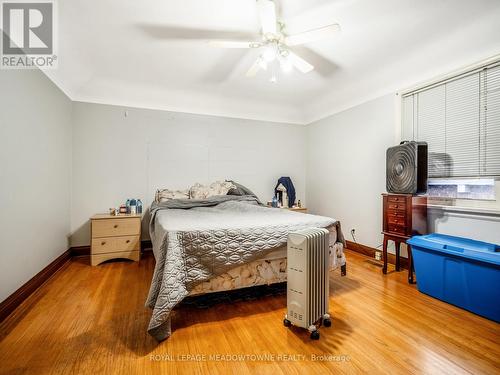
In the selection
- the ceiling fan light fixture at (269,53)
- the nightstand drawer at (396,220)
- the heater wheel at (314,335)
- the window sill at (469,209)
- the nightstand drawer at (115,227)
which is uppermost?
the ceiling fan light fixture at (269,53)

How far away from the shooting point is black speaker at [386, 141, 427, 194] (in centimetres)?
240

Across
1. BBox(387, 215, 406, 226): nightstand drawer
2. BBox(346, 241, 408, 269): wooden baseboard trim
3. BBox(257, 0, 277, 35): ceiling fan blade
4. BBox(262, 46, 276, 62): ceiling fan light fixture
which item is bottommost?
BBox(346, 241, 408, 269): wooden baseboard trim

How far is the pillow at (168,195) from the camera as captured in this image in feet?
11.2

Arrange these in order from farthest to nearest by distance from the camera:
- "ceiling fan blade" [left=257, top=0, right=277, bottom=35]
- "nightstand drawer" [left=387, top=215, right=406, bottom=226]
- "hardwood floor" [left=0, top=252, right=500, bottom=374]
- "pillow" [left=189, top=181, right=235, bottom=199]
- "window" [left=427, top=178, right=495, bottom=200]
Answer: "pillow" [left=189, top=181, right=235, bottom=199], "nightstand drawer" [left=387, top=215, right=406, bottom=226], "window" [left=427, top=178, right=495, bottom=200], "ceiling fan blade" [left=257, top=0, right=277, bottom=35], "hardwood floor" [left=0, top=252, right=500, bottom=374]

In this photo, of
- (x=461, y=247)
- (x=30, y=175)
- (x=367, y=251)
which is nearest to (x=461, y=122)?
(x=461, y=247)

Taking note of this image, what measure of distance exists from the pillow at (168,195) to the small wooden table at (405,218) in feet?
9.19

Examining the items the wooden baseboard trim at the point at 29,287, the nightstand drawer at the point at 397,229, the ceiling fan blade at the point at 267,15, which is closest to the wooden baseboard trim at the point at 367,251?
the nightstand drawer at the point at 397,229

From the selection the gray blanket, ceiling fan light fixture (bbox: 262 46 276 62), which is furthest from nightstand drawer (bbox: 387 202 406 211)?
ceiling fan light fixture (bbox: 262 46 276 62)

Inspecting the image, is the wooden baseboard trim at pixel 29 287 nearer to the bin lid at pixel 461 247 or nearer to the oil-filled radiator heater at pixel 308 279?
the oil-filled radiator heater at pixel 308 279

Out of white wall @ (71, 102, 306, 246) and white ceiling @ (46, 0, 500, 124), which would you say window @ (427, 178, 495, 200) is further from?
white wall @ (71, 102, 306, 246)

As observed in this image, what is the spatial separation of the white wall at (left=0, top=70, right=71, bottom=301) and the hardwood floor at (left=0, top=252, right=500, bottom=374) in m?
0.44

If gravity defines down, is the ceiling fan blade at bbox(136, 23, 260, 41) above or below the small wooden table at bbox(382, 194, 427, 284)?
above

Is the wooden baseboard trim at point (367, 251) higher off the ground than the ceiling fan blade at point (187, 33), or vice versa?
the ceiling fan blade at point (187, 33)

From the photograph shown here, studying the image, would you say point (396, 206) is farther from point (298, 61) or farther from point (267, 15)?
point (267, 15)
